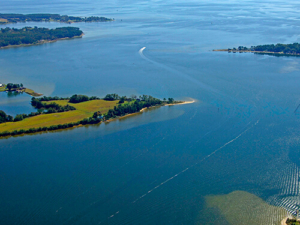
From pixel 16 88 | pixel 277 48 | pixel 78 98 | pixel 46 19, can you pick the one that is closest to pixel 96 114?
pixel 78 98

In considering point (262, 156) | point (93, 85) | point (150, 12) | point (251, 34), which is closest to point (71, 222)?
point (262, 156)

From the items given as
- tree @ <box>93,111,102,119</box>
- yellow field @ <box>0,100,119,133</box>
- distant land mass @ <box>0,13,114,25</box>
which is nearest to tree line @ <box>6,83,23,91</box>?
yellow field @ <box>0,100,119,133</box>

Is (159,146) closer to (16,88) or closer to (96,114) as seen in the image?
(96,114)

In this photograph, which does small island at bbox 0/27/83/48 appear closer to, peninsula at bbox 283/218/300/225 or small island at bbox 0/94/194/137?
small island at bbox 0/94/194/137

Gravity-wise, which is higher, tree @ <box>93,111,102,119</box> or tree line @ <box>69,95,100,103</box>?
tree line @ <box>69,95,100,103</box>

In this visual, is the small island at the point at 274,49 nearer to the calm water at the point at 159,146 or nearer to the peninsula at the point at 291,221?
the calm water at the point at 159,146

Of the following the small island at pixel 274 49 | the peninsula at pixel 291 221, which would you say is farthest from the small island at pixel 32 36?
the peninsula at pixel 291 221
